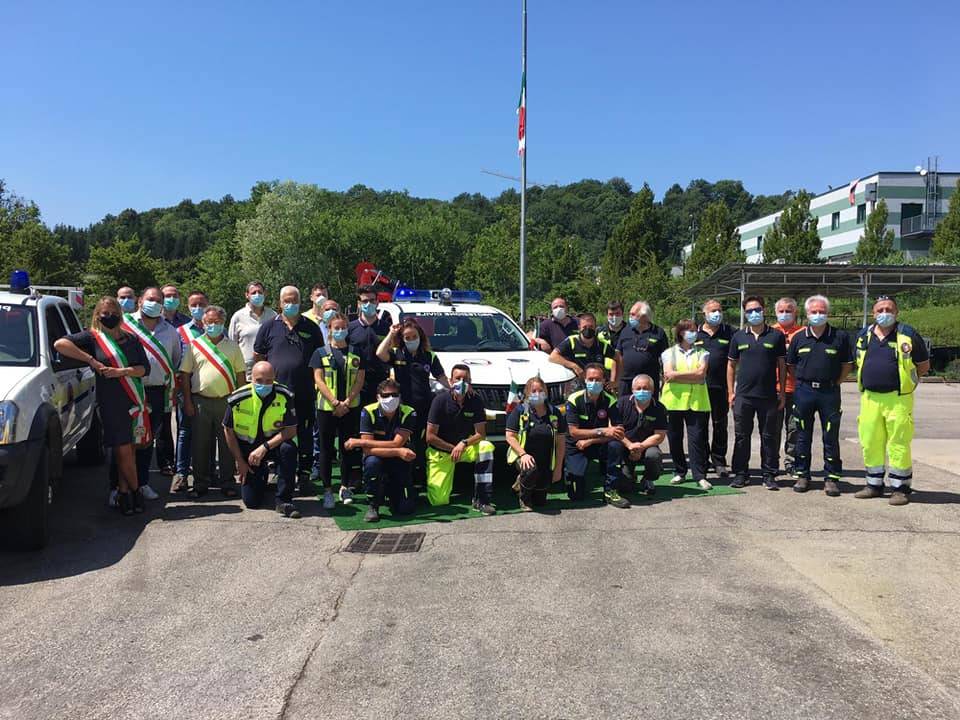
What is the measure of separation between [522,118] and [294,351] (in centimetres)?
1616

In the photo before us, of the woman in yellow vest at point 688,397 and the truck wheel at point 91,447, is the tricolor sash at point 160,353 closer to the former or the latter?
the truck wheel at point 91,447

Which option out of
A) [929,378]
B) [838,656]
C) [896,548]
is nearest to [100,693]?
[838,656]

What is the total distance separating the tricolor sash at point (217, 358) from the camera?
727cm

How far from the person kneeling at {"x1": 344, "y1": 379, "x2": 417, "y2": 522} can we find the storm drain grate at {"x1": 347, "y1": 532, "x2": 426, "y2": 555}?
40 centimetres

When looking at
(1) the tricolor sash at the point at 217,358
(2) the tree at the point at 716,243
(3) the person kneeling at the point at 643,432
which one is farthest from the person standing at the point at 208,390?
(2) the tree at the point at 716,243

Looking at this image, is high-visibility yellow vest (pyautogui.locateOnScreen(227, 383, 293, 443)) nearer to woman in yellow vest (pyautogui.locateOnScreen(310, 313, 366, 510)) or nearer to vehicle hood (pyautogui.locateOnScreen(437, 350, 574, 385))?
woman in yellow vest (pyautogui.locateOnScreen(310, 313, 366, 510))

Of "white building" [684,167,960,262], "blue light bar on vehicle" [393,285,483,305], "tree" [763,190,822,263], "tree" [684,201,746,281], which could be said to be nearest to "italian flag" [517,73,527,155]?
"blue light bar on vehicle" [393,285,483,305]

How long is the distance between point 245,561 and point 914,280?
81.2 feet

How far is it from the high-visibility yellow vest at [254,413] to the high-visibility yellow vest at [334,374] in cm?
33

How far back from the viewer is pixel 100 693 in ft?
11.3

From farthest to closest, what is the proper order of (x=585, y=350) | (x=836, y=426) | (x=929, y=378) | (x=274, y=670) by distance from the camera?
(x=929, y=378), (x=585, y=350), (x=836, y=426), (x=274, y=670)

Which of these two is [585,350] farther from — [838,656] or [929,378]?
[929,378]

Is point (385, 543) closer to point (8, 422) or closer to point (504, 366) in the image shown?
point (504, 366)

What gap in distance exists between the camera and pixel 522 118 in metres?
21.5
